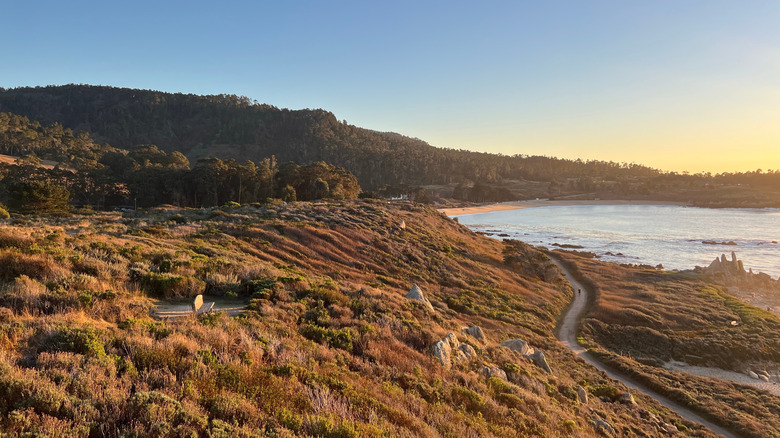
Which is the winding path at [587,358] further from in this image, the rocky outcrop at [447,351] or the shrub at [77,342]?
the shrub at [77,342]

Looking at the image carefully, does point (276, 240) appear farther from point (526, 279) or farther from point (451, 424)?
point (526, 279)

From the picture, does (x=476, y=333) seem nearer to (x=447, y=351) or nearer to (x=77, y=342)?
(x=447, y=351)

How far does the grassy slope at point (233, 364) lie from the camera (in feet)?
17.7

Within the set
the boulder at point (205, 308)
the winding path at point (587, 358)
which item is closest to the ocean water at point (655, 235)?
the winding path at point (587, 358)

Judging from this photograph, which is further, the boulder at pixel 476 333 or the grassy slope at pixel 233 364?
the boulder at pixel 476 333

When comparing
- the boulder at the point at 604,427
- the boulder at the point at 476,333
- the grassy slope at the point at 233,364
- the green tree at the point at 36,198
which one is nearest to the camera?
the grassy slope at the point at 233,364

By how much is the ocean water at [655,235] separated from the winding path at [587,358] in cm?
3654

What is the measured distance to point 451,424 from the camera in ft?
26.7

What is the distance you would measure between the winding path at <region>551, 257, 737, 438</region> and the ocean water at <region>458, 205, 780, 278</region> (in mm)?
36536

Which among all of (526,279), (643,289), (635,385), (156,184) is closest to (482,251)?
(526,279)

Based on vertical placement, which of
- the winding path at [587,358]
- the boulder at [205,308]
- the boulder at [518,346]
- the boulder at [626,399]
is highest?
the boulder at [205,308]

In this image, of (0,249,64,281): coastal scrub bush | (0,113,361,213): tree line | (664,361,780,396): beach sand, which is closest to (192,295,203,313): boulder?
(0,249,64,281): coastal scrub bush

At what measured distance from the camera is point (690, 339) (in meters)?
32.0

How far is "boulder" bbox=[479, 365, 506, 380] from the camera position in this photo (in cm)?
1330
